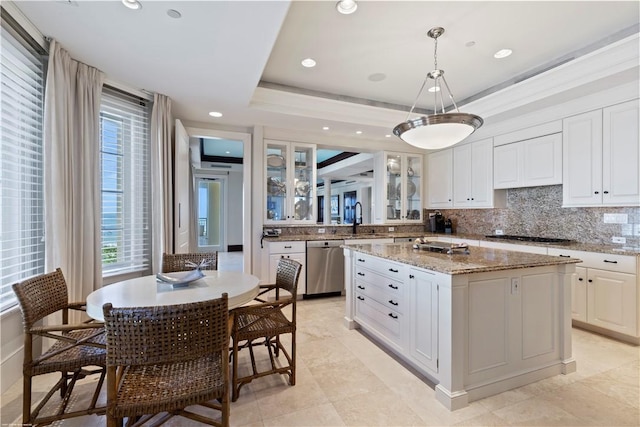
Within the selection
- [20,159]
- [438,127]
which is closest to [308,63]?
[438,127]

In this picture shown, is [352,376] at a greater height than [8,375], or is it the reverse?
[8,375]

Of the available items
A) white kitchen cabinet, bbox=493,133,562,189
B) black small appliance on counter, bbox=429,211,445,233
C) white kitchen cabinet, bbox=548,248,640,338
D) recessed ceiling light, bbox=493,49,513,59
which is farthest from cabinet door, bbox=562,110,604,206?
black small appliance on counter, bbox=429,211,445,233

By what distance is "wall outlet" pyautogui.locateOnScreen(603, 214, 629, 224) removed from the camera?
308cm

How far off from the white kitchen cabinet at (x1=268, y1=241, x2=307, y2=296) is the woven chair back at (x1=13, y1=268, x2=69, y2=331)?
2364 mm

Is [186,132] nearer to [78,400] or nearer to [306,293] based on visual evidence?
[306,293]

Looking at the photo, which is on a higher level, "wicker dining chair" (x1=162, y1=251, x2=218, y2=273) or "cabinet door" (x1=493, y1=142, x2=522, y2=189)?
"cabinet door" (x1=493, y1=142, x2=522, y2=189)

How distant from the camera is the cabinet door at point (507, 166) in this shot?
3951mm

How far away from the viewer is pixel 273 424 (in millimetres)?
1683

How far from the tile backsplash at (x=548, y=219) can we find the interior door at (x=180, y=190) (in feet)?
14.9

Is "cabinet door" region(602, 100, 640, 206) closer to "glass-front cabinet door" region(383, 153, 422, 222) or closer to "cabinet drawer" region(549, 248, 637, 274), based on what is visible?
"cabinet drawer" region(549, 248, 637, 274)

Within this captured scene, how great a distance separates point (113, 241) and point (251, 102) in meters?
2.19

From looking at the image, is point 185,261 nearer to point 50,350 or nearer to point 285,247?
point 50,350

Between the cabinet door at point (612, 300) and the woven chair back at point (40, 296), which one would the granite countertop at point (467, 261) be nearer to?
the cabinet door at point (612, 300)

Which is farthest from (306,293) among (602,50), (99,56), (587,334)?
(602,50)
